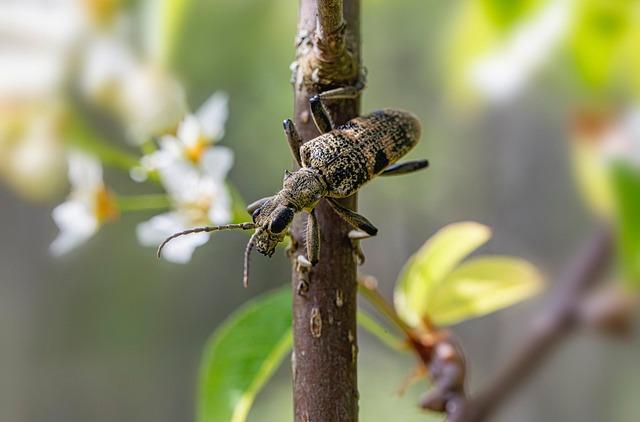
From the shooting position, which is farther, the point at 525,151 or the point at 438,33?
the point at 525,151

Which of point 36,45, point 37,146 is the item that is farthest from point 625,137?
point 36,45

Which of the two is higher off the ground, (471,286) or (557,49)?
(557,49)

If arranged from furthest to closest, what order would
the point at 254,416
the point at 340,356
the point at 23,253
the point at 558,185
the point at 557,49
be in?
the point at 23,253
the point at 254,416
the point at 558,185
the point at 557,49
the point at 340,356

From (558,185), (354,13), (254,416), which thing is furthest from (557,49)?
(254,416)

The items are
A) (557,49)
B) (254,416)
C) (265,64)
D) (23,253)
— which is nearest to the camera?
(557,49)

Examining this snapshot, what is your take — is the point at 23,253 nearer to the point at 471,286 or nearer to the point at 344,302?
the point at 471,286

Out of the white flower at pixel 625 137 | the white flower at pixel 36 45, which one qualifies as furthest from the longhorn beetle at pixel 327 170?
the white flower at pixel 36 45

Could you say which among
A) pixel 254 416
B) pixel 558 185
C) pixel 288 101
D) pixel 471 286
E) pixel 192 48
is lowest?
pixel 254 416

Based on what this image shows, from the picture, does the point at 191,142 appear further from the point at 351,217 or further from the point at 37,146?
the point at 37,146
